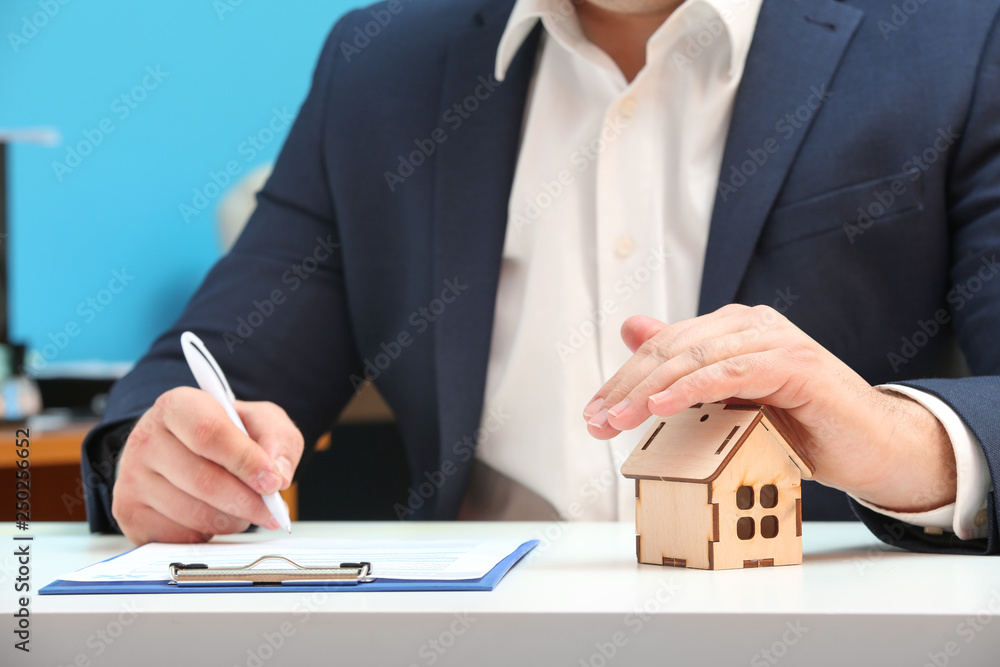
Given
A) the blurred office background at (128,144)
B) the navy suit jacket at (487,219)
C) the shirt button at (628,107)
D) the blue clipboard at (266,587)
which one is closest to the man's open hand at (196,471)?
the navy suit jacket at (487,219)

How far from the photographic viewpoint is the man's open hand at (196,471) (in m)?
0.77

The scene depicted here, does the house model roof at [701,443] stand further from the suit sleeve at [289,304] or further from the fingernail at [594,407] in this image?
the suit sleeve at [289,304]

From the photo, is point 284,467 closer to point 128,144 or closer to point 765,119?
point 765,119

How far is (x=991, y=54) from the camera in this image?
104cm

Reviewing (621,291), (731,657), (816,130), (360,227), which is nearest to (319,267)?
(360,227)

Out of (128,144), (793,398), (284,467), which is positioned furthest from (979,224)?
(128,144)

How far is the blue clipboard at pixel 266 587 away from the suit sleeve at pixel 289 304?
0.54 meters

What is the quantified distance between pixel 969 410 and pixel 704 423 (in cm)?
23

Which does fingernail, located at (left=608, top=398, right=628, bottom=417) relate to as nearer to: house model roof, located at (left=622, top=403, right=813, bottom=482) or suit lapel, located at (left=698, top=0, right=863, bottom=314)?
house model roof, located at (left=622, top=403, right=813, bottom=482)

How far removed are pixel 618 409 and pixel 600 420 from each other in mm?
18

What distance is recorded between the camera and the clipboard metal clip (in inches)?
21.5

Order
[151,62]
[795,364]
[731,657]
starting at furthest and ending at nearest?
[151,62]
[795,364]
[731,657]

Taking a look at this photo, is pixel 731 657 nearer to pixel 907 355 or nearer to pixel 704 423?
pixel 704 423

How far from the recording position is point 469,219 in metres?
1.17
